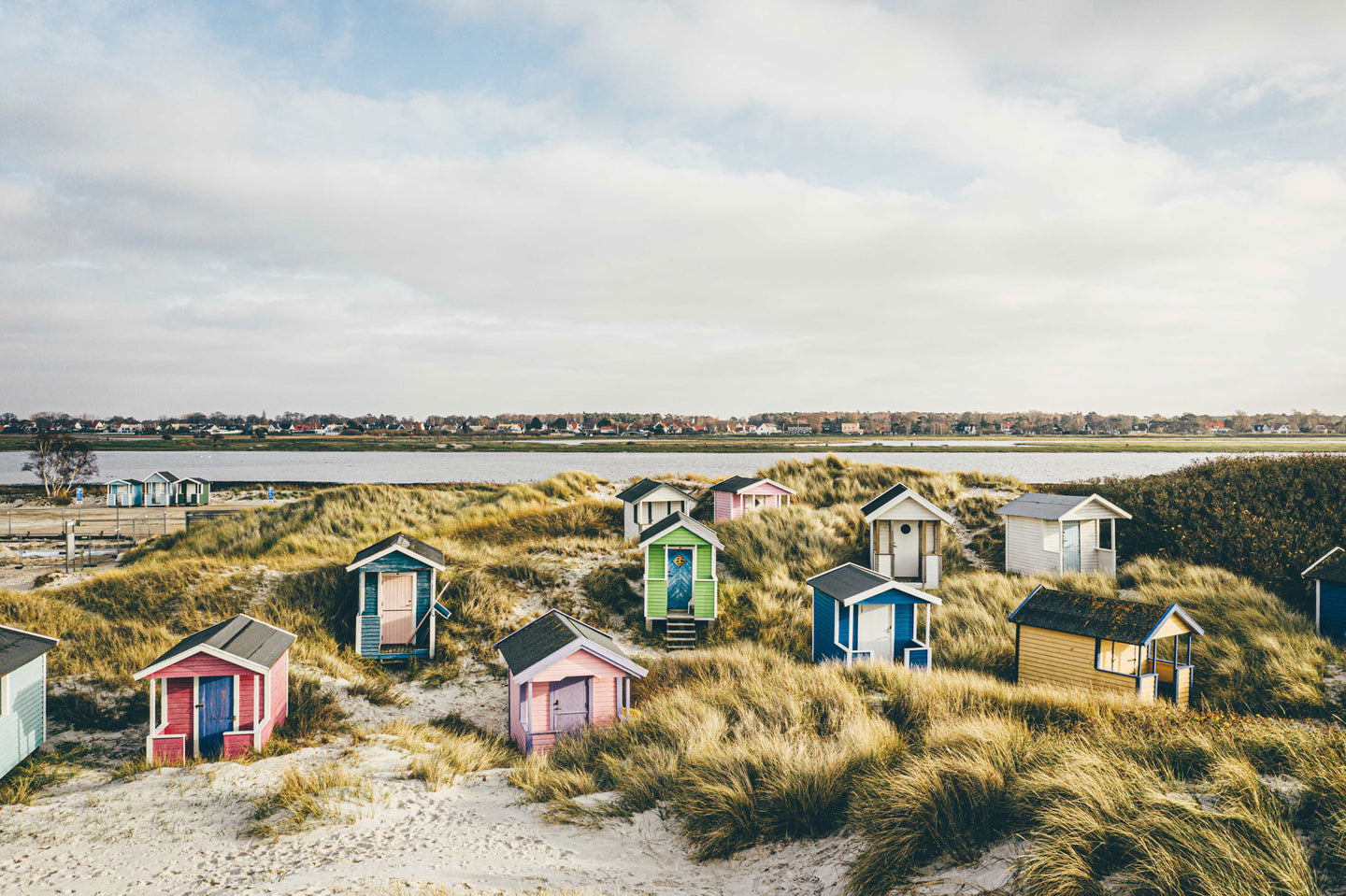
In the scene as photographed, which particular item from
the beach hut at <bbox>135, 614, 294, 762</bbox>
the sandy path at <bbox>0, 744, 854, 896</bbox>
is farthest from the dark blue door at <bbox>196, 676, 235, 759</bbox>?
the sandy path at <bbox>0, 744, 854, 896</bbox>

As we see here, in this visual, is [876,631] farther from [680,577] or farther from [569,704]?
[569,704]

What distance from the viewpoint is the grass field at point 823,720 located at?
16.6 feet

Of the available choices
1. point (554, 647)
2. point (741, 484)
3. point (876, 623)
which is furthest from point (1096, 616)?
point (741, 484)

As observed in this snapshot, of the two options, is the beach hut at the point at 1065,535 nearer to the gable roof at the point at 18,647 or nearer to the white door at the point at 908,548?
the white door at the point at 908,548

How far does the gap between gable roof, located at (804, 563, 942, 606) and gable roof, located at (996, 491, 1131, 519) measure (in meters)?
10.1

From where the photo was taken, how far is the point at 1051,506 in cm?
2314

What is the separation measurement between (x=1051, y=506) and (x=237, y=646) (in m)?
24.5

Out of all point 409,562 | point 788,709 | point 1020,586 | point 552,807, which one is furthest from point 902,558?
point 552,807

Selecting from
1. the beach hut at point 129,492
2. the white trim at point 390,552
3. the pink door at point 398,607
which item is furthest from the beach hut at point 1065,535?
the beach hut at point 129,492

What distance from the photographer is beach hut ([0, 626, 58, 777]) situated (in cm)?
1000

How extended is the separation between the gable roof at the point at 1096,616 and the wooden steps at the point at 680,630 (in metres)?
8.62

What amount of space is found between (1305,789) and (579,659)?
9.69m

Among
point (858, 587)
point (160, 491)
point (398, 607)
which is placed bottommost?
point (398, 607)

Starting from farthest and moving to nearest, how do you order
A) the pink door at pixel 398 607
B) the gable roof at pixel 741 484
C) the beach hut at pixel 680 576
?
1. the gable roof at pixel 741 484
2. the beach hut at pixel 680 576
3. the pink door at pixel 398 607
